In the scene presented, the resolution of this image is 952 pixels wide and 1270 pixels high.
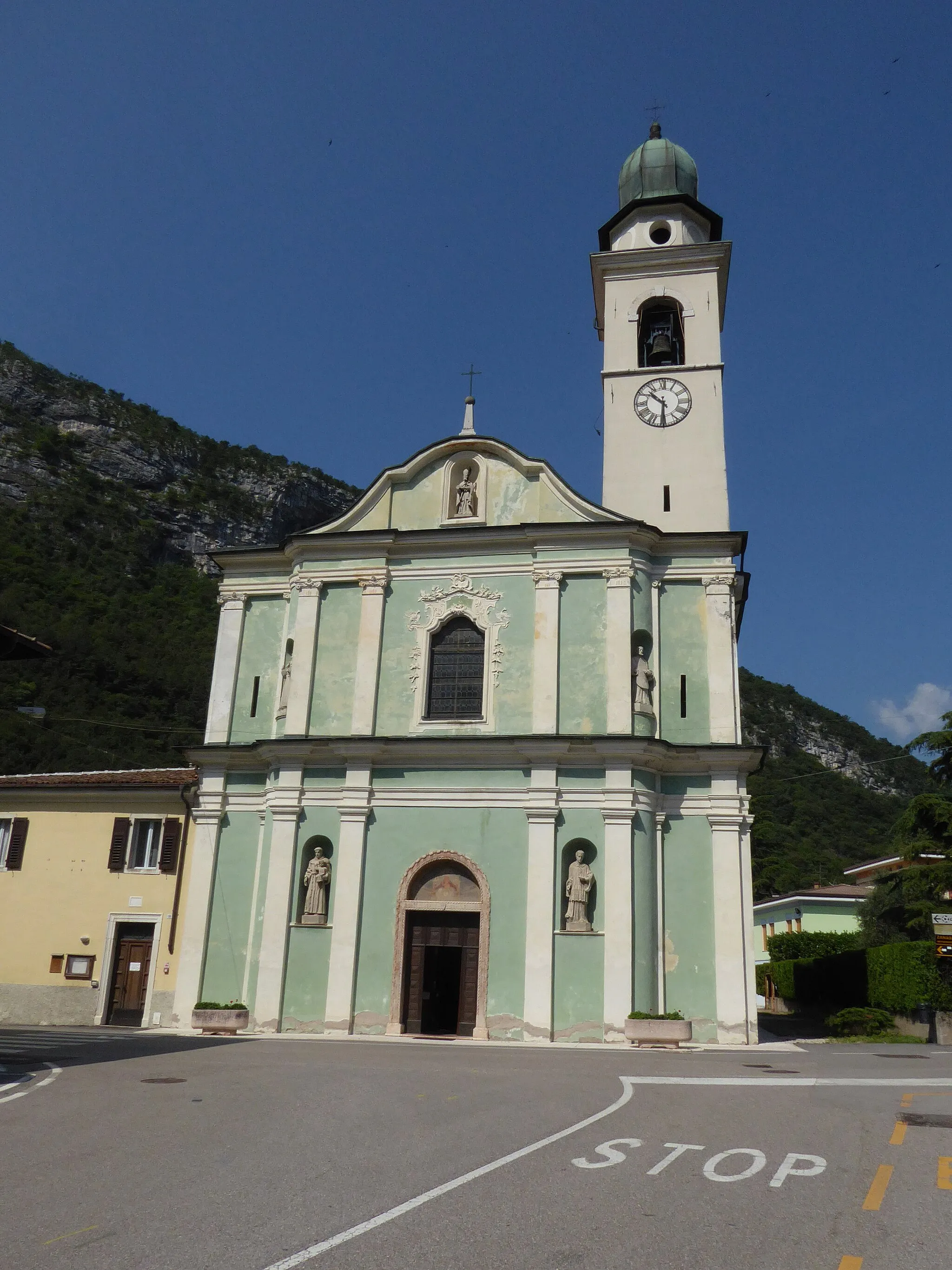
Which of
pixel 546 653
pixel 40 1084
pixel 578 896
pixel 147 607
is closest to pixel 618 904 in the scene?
pixel 578 896

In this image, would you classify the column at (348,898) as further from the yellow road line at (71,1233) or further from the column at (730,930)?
the yellow road line at (71,1233)

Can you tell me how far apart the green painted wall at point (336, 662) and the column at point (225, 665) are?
101 inches

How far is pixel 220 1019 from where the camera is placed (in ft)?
73.2

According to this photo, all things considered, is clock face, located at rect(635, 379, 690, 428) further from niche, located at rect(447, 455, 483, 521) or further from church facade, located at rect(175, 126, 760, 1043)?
niche, located at rect(447, 455, 483, 521)

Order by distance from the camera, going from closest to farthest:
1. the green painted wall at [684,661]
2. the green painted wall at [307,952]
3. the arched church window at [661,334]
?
the green painted wall at [307,952] → the green painted wall at [684,661] → the arched church window at [661,334]

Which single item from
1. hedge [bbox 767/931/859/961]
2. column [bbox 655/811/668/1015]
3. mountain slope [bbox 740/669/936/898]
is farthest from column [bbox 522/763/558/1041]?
mountain slope [bbox 740/669/936/898]

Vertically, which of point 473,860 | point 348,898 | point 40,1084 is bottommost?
point 40,1084

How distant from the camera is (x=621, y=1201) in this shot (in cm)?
661

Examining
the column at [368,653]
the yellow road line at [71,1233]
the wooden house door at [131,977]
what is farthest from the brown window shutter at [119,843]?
the yellow road line at [71,1233]

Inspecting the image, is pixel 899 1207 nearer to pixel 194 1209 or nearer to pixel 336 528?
pixel 194 1209

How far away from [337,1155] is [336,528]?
1999 centimetres

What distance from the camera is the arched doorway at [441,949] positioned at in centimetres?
2244

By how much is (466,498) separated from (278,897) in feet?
35.2

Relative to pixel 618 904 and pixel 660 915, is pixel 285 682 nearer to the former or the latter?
pixel 618 904
